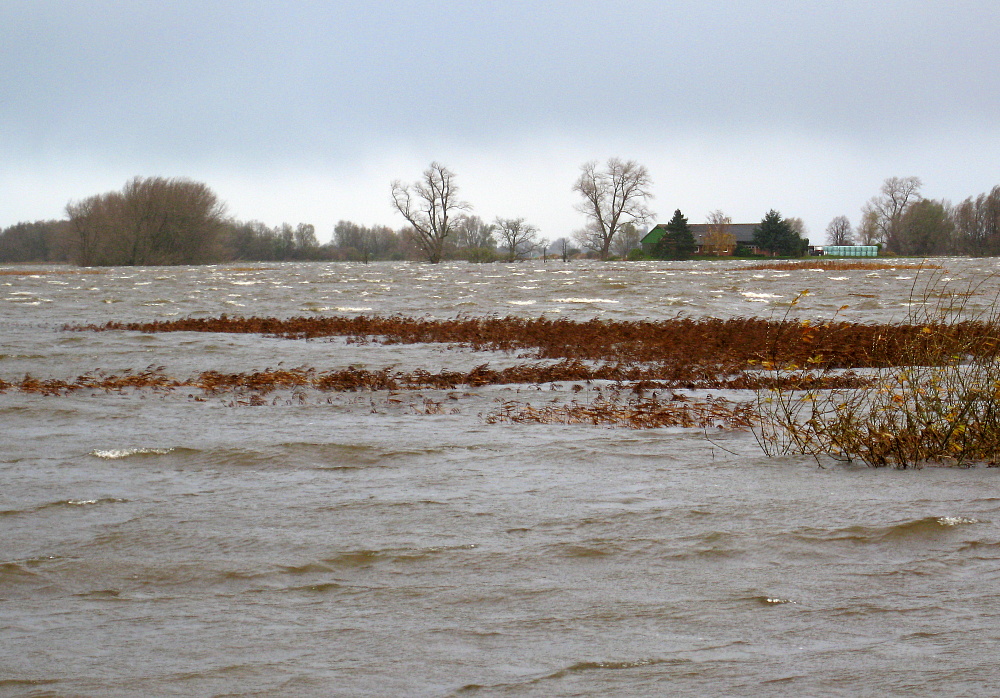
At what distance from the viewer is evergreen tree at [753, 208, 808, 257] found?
326 ft

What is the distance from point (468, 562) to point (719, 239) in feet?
358

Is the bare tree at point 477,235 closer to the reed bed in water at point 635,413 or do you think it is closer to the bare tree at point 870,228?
the bare tree at point 870,228

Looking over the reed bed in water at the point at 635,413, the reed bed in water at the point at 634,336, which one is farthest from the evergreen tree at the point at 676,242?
the reed bed in water at the point at 635,413

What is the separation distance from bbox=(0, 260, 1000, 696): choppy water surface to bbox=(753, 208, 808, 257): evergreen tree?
307 feet

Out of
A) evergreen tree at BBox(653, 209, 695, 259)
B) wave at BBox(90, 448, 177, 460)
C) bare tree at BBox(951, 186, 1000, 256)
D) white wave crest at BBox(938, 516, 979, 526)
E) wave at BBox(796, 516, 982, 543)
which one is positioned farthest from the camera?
bare tree at BBox(951, 186, 1000, 256)

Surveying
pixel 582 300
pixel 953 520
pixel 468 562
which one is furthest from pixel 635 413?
pixel 582 300

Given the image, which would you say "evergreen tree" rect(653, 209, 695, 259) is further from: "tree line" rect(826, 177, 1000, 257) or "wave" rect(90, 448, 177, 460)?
"wave" rect(90, 448, 177, 460)

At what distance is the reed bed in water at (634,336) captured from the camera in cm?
1531

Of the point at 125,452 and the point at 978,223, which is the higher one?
the point at 978,223

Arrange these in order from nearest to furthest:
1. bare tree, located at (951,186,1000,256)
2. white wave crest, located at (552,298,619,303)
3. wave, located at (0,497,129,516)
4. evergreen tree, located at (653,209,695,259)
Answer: wave, located at (0,497,129,516)
white wave crest, located at (552,298,619,303)
evergreen tree, located at (653,209,695,259)
bare tree, located at (951,186,1000,256)

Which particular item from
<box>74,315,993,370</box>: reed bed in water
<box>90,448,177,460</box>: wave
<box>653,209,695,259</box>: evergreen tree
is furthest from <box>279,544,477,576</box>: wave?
<box>653,209,695,259</box>: evergreen tree

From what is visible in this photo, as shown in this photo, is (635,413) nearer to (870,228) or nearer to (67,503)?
(67,503)

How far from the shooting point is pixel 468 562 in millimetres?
5883

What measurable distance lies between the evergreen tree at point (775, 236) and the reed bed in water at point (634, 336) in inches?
3160
